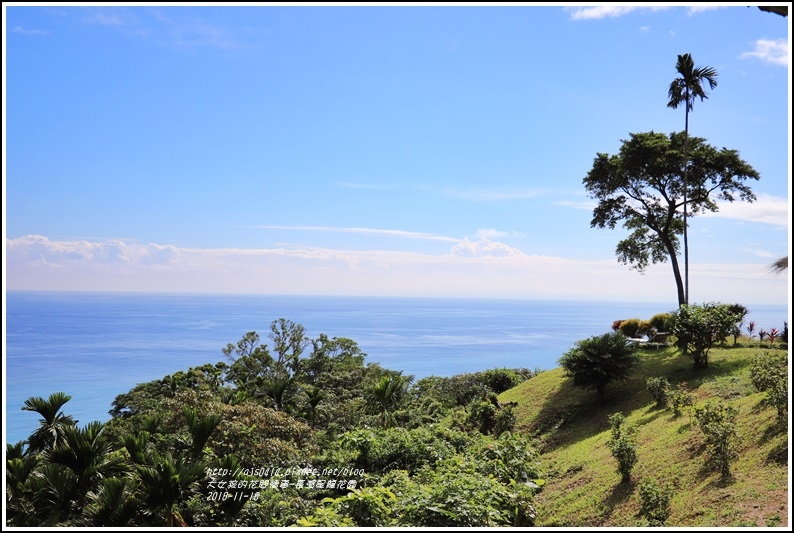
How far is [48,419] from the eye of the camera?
12.1 metres

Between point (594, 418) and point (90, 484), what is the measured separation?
39.7 feet

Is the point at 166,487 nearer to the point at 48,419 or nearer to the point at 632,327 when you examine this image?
the point at 48,419

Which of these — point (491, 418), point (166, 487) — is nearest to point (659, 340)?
point (491, 418)

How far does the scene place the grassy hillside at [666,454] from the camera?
685 cm

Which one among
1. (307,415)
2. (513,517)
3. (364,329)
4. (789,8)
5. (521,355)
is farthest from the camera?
(364,329)

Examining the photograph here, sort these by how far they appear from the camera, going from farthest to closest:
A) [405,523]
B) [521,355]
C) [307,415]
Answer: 1. [521,355]
2. [307,415]
3. [405,523]

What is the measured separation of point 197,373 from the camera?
99.5ft

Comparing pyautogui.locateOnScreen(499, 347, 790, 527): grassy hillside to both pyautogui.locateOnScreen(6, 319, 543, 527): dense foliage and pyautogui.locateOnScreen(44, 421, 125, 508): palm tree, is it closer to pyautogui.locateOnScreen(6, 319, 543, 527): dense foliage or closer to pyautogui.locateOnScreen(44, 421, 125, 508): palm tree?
pyautogui.locateOnScreen(6, 319, 543, 527): dense foliage

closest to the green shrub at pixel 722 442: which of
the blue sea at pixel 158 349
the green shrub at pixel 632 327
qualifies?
the green shrub at pixel 632 327

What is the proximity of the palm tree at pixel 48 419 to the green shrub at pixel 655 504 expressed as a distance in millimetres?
11673

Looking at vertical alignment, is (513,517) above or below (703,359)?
below

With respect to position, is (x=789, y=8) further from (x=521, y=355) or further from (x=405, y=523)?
(x=521, y=355)

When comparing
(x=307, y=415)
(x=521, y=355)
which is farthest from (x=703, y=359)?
(x=521, y=355)

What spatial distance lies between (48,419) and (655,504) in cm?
1272
